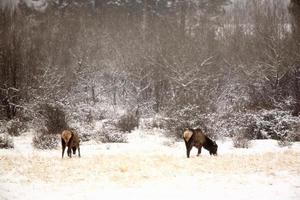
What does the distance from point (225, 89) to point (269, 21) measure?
6.23m

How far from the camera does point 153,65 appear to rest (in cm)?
4081

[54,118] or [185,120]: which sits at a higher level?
[54,118]

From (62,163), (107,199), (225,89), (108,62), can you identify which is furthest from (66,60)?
(107,199)

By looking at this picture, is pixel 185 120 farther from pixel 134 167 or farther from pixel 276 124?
pixel 134 167

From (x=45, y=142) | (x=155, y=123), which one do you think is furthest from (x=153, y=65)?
(x=45, y=142)

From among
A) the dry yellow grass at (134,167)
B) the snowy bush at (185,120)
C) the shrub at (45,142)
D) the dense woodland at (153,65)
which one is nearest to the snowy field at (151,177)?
the dry yellow grass at (134,167)

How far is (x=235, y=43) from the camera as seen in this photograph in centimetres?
4109

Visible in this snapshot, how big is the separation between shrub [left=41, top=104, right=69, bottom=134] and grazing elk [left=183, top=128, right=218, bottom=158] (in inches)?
389

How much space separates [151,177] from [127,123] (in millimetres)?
15016

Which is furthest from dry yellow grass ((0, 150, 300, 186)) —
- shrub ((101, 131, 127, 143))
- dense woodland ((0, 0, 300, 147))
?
dense woodland ((0, 0, 300, 147))

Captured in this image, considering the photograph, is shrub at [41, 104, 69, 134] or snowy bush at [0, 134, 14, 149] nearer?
snowy bush at [0, 134, 14, 149]

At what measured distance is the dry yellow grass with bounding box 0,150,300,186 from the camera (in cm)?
Answer: 1312

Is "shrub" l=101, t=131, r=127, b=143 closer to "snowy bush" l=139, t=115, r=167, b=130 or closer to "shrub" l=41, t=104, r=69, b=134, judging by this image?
"shrub" l=41, t=104, r=69, b=134

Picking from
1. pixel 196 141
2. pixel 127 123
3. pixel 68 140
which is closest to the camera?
pixel 68 140
